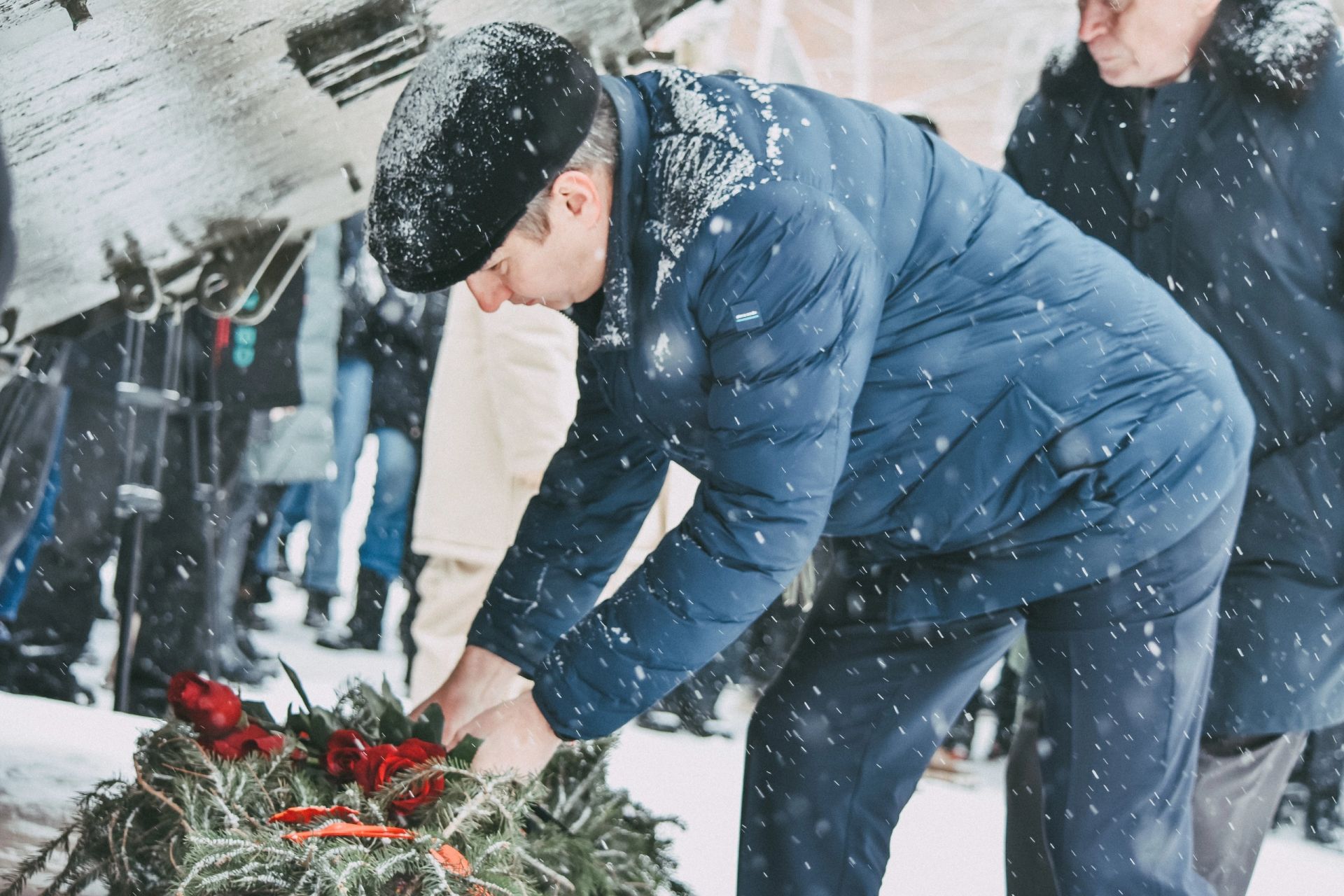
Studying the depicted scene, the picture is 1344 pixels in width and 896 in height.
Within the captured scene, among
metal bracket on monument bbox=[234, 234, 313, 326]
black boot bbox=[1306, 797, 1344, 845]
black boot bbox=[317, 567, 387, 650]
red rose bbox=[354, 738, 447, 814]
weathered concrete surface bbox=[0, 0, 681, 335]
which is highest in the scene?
weathered concrete surface bbox=[0, 0, 681, 335]

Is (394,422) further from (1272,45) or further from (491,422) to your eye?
(1272,45)

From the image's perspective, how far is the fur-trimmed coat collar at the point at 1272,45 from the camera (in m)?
1.86

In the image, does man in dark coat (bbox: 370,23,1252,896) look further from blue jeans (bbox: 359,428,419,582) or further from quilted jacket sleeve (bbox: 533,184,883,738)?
blue jeans (bbox: 359,428,419,582)

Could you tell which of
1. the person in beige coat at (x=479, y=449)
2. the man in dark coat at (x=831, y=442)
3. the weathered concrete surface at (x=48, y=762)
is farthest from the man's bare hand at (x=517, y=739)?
the person in beige coat at (x=479, y=449)

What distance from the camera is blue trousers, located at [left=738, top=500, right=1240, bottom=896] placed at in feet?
5.30

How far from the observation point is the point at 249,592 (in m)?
5.06

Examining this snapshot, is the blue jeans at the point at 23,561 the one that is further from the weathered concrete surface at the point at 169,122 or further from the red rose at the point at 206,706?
the red rose at the point at 206,706

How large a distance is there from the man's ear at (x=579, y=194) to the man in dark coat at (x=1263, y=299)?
865mm

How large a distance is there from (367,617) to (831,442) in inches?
143

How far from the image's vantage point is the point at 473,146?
128 cm

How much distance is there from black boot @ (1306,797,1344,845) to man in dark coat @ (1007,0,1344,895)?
6.18ft

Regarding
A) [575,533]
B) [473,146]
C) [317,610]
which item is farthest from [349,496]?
[473,146]

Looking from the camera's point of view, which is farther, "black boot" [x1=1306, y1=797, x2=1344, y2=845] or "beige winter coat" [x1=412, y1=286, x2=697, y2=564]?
"black boot" [x1=1306, y1=797, x2=1344, y2=845]

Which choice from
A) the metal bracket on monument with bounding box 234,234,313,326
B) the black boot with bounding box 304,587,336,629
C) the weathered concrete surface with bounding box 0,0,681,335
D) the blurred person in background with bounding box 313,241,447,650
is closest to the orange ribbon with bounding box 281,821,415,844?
the weathered concrete surface with bounding box 0,0,681,335
